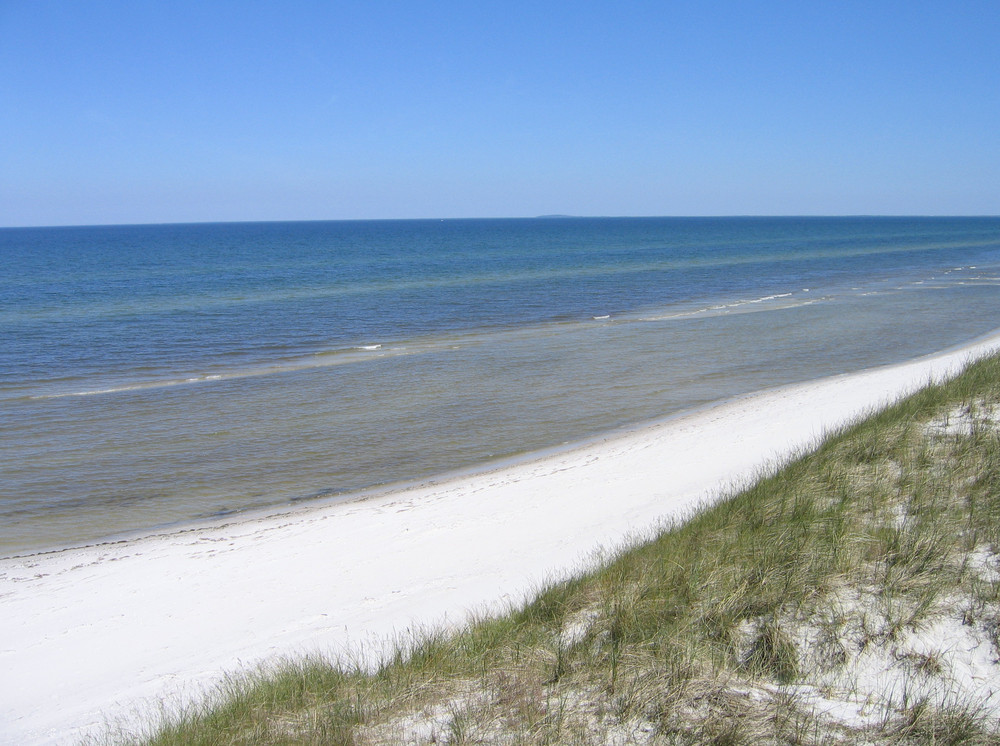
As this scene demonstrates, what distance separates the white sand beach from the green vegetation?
138cm

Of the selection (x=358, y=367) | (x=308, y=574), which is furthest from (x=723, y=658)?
(x=358, y=367)

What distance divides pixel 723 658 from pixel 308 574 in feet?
17.6

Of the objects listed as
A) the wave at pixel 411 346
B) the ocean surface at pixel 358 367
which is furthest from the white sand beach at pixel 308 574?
the wave at pixel 411 346

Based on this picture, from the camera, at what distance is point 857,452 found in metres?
7.65

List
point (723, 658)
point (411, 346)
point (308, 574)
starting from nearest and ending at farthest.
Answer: point (723, 658) < point (308, 574) < point (411, 346)

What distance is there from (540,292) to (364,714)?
37182 mm

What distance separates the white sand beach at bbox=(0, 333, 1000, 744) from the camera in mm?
6156

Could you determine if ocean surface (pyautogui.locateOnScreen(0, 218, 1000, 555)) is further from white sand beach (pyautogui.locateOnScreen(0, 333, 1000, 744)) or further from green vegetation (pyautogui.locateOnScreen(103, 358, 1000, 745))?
green vegetation (pyautogui.locateOnScreen(103, 358, 1000, 745))

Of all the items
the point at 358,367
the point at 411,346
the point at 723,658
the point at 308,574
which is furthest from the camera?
the point at 411,346

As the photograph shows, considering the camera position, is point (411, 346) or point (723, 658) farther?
point (411, 346)

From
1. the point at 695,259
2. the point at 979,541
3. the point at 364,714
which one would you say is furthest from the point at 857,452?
the point at 695,259

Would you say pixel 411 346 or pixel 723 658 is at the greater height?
pixel 411 346

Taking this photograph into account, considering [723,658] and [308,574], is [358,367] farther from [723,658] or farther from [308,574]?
[723,658]

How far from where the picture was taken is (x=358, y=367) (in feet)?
69.5
